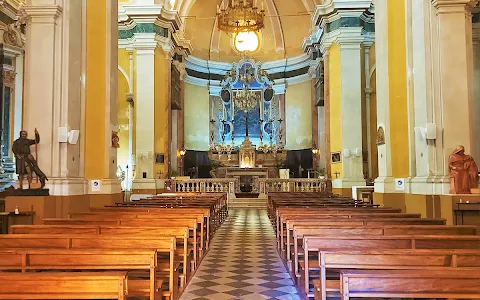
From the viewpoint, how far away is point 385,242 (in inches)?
174

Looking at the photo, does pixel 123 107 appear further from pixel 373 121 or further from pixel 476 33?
pixel 476 33

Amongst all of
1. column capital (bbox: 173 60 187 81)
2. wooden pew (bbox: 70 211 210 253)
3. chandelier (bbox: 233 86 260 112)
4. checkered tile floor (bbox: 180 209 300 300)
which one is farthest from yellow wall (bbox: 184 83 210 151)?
wooden pew (bbox: 70 211 210 253)

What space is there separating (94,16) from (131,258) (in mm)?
8624

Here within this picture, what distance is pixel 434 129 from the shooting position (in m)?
8.05

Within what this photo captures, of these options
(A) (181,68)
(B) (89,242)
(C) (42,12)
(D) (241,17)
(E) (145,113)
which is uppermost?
(D) (241,17)

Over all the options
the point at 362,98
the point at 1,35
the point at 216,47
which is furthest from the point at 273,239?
the point at 216,47

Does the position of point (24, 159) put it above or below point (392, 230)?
above

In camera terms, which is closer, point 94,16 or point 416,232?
point 416,232

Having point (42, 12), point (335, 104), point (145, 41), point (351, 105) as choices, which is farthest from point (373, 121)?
point (42, 12)

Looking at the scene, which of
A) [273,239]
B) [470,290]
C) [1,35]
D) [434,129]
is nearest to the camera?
[470,290]

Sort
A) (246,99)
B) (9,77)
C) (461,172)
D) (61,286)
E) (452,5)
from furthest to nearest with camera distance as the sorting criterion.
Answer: (246,99), (9,77), (452,5), (461,172), (61,286)

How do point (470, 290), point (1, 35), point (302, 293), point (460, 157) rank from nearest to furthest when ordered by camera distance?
point (470, 290)
point (302, 293)
point (460, 157)
point (1, 35)

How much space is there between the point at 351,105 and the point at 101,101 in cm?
997

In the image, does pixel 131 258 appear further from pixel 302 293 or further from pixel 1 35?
pixel 1 35
